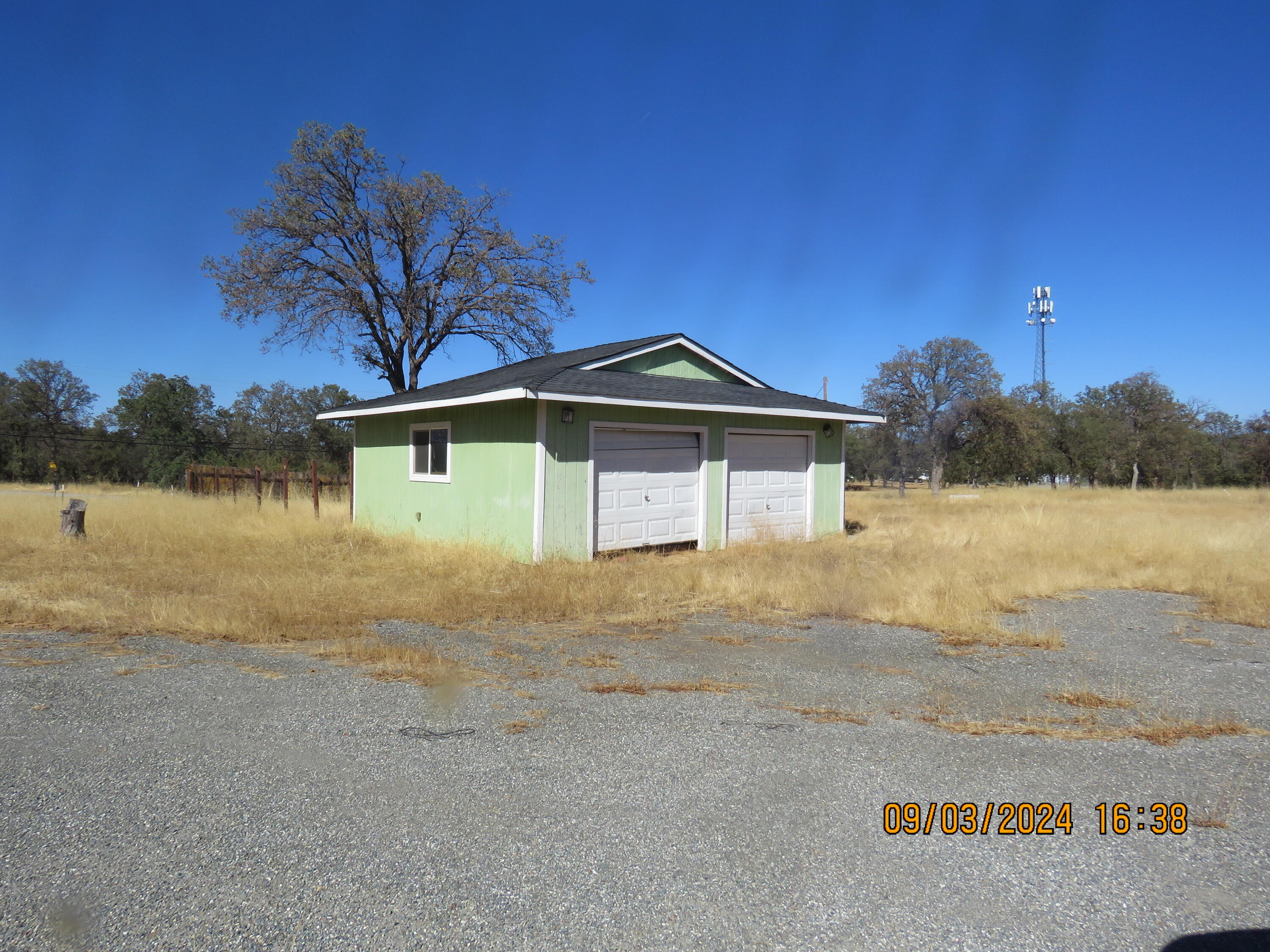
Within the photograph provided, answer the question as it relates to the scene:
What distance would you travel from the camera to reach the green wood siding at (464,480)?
404 inches

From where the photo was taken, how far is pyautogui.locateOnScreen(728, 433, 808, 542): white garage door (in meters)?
12.5

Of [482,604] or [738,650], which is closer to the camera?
[738,650]

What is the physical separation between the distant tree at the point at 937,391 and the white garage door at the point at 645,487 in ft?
87.9

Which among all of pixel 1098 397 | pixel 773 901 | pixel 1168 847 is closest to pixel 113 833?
pixel 773 901

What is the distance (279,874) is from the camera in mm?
2604

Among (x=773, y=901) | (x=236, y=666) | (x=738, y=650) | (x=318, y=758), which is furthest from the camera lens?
(x=738, y=650)

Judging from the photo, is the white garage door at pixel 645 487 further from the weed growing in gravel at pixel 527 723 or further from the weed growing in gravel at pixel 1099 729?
the weed growing in gravel at pixel 1099 729

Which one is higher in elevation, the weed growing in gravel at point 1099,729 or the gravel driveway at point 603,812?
the weed growing in gravel at point 1099,729

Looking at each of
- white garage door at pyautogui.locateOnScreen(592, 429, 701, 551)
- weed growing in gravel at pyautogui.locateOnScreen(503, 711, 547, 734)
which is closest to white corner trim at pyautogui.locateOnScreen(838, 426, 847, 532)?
white garage door at pyautogui.locateOnScreen(592, 429, 701, 551)

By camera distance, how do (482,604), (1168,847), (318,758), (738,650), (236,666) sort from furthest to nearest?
(482,604) < (738,650) < (236,666) < (318,758) < (1168,847)

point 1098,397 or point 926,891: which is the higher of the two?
point 1098,397

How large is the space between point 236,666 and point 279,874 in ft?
10.3

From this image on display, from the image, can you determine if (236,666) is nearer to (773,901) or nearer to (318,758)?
(318,758)

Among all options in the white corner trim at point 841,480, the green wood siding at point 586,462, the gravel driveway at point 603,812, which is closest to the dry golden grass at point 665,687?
the gravel driveway at point 603,812
